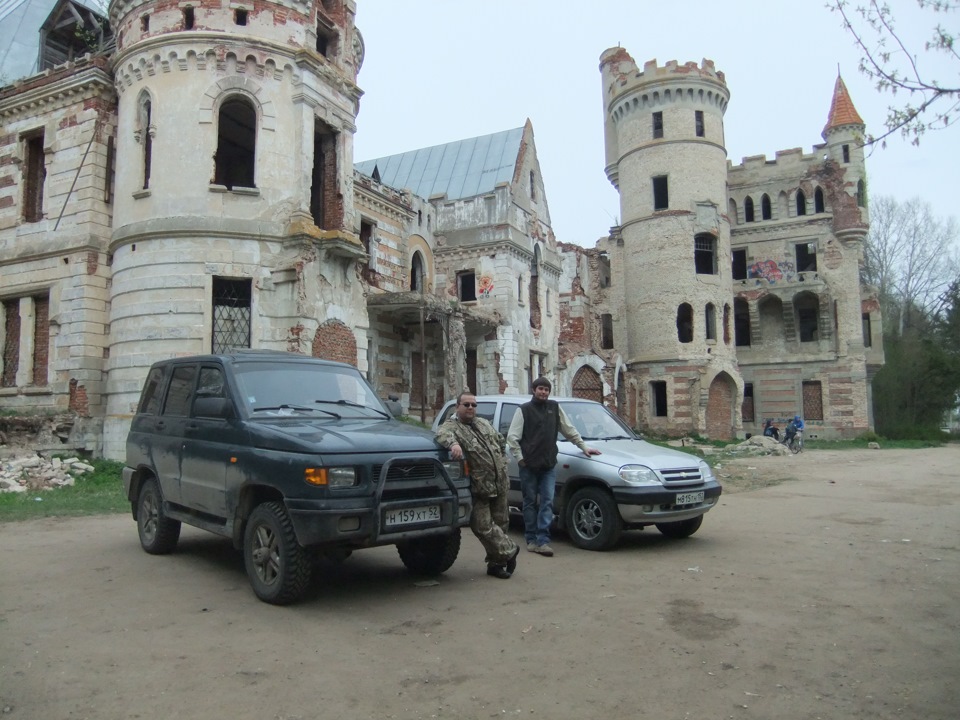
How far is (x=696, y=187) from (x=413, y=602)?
35.6 metres

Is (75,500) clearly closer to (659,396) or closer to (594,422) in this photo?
(594,422)

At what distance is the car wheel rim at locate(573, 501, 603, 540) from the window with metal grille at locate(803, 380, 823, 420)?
118 ft

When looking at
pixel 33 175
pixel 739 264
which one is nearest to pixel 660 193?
pixel 739 264

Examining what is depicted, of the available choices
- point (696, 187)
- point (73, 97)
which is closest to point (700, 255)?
point (696, 187)

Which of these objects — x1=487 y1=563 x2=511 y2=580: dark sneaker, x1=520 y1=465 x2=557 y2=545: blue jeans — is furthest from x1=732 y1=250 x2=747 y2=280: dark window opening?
x1=487 y1=563 x2=511 y2=580: dark sneaker

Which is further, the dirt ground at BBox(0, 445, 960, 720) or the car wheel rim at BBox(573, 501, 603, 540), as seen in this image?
the car wheel rim at BBox(573, 501, 603, 540)

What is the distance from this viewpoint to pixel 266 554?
6.17 metres

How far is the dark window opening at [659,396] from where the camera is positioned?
37.8 metres

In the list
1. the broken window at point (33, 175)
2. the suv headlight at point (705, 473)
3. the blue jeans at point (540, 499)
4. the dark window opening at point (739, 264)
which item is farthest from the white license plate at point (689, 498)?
the dark window opening at point (739, 264)

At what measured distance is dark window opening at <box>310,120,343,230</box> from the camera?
62.1 ft

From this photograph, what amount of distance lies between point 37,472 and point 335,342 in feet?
Result: 22.8

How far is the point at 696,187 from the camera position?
37906 millimetres

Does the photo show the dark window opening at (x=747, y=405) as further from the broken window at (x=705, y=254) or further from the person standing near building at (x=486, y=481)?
the person standing near building at (x=486, y=481)

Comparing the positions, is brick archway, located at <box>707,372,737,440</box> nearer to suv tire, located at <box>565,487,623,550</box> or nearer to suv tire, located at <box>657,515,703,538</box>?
suv tire, located at <box>657,515,703,538</box>
